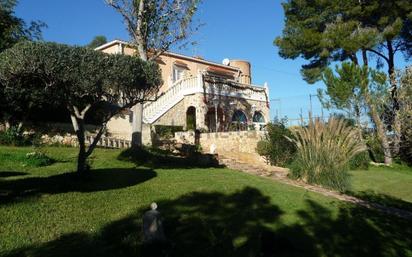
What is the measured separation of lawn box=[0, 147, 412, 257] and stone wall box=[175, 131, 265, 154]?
7576mm

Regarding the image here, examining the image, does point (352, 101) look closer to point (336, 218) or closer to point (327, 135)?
point (327, 135)

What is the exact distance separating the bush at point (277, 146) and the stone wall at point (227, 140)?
63 centimetres

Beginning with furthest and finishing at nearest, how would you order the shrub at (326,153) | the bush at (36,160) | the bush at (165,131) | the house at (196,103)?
the house at (196,103), the bush at (165,131), the shrub at (326,153), the bush at (36,160)

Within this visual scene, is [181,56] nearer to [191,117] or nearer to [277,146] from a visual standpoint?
[191,117]

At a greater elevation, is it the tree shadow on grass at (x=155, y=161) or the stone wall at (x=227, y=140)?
the stone wall at (x=227, y=140)

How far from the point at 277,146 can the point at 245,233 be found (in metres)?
10.8

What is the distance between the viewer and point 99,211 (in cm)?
713

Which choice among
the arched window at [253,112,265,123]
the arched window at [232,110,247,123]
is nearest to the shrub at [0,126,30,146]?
the arched window at [232,110,247,123]

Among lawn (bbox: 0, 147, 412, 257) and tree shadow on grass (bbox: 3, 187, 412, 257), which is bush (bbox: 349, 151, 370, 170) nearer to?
lawn (bbox: 0, 147, 412, 257)

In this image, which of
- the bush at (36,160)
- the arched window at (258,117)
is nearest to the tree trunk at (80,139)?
the bush at (36,160)

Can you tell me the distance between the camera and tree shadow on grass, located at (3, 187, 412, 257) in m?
5.53

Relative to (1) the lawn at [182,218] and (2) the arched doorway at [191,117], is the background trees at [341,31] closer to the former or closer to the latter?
(2) the arched doorway at [191,117]

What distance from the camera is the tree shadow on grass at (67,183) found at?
786cm

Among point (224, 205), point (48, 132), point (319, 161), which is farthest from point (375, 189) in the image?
point (48, 132)
